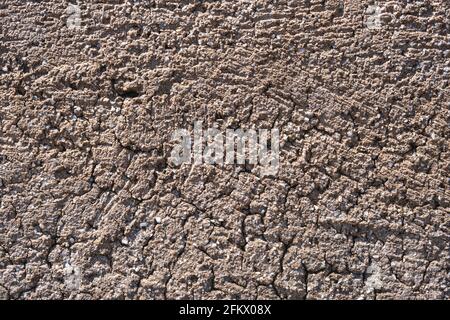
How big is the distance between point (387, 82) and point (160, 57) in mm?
654

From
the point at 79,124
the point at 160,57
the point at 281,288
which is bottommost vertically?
the point at 281,288

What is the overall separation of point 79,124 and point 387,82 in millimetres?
888

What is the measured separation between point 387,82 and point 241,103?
420 millimetres

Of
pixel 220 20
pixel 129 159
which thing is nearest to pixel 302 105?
pixel 220 20

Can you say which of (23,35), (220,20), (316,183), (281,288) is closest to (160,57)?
(220,20)

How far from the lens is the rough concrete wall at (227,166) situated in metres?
2.20

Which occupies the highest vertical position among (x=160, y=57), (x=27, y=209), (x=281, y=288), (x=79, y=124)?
(x=160, y=57)

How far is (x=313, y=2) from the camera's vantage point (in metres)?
2.28

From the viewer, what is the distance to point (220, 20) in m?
2.29

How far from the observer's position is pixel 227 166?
225 cm

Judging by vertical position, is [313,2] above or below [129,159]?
above

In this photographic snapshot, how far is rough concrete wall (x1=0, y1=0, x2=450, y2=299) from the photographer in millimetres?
2199

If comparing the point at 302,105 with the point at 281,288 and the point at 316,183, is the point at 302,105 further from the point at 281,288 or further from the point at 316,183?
the point at 281,288

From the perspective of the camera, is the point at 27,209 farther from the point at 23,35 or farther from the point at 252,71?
the point at 252,71
